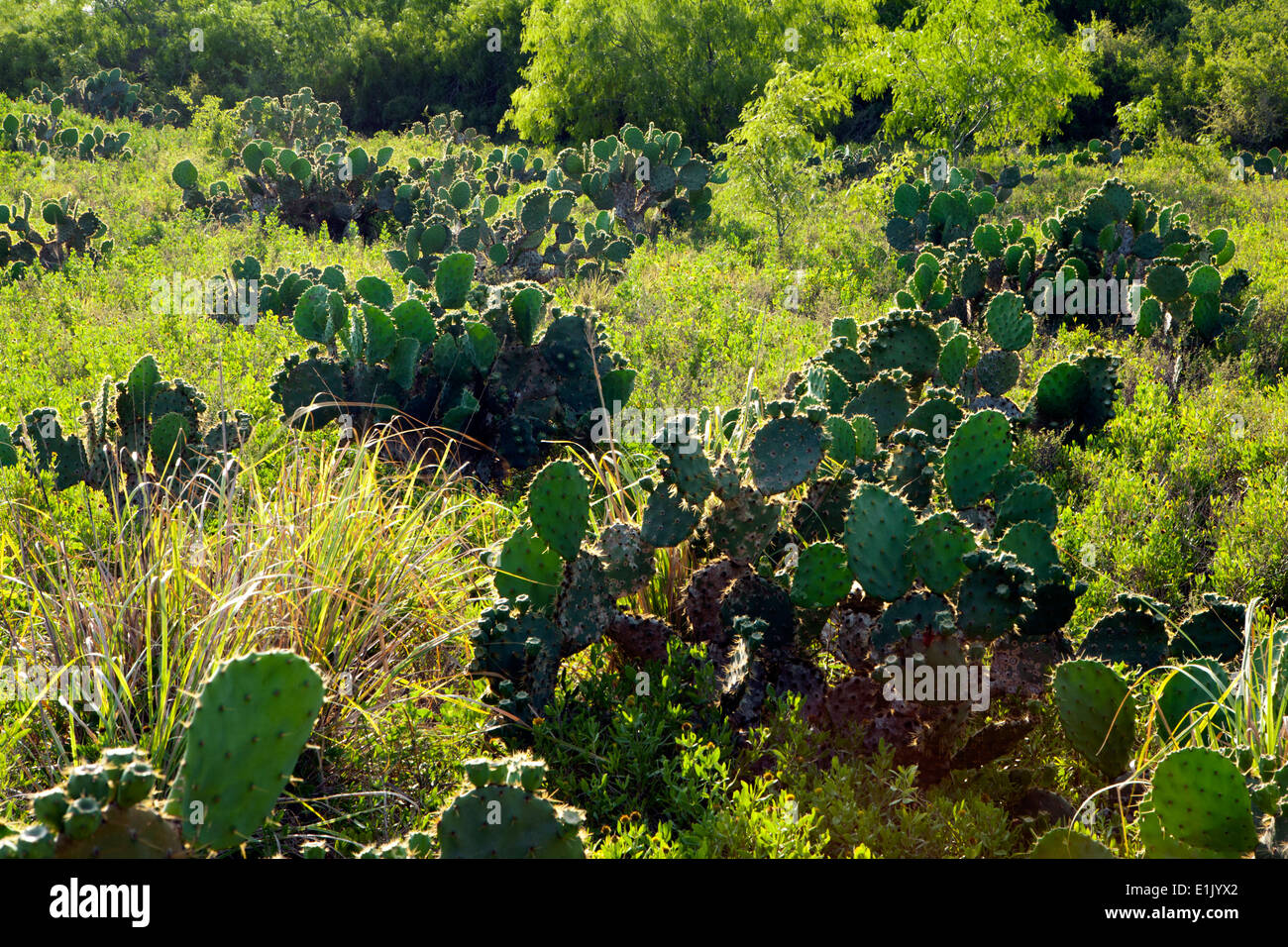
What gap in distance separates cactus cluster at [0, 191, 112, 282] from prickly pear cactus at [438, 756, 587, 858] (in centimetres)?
887

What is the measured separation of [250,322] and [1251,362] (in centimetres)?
760

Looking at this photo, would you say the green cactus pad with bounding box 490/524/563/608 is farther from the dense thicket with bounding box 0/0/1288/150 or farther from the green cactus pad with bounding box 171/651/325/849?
the dense thicket with bounding box 0/0/1288/150

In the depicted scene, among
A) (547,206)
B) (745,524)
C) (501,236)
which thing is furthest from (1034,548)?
(501,236)

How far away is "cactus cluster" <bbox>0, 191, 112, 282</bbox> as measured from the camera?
30.0ft

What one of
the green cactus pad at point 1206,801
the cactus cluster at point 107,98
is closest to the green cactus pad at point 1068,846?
the green cactus pad at point 1206,801

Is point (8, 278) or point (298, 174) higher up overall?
point (298, 174)

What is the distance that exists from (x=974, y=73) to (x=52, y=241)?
13.7 meters

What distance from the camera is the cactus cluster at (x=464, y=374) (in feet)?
17.6

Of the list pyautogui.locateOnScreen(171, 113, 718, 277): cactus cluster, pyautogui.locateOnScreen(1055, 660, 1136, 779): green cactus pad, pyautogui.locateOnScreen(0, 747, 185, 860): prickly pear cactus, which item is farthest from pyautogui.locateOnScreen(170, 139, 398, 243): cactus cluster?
pyautogui.locateOnScreen(0, 747, 185, 860): prickly pear cactus

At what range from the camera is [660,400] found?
639 cm

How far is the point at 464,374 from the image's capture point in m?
5.64

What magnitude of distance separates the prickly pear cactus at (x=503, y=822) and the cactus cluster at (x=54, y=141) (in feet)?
54.1
